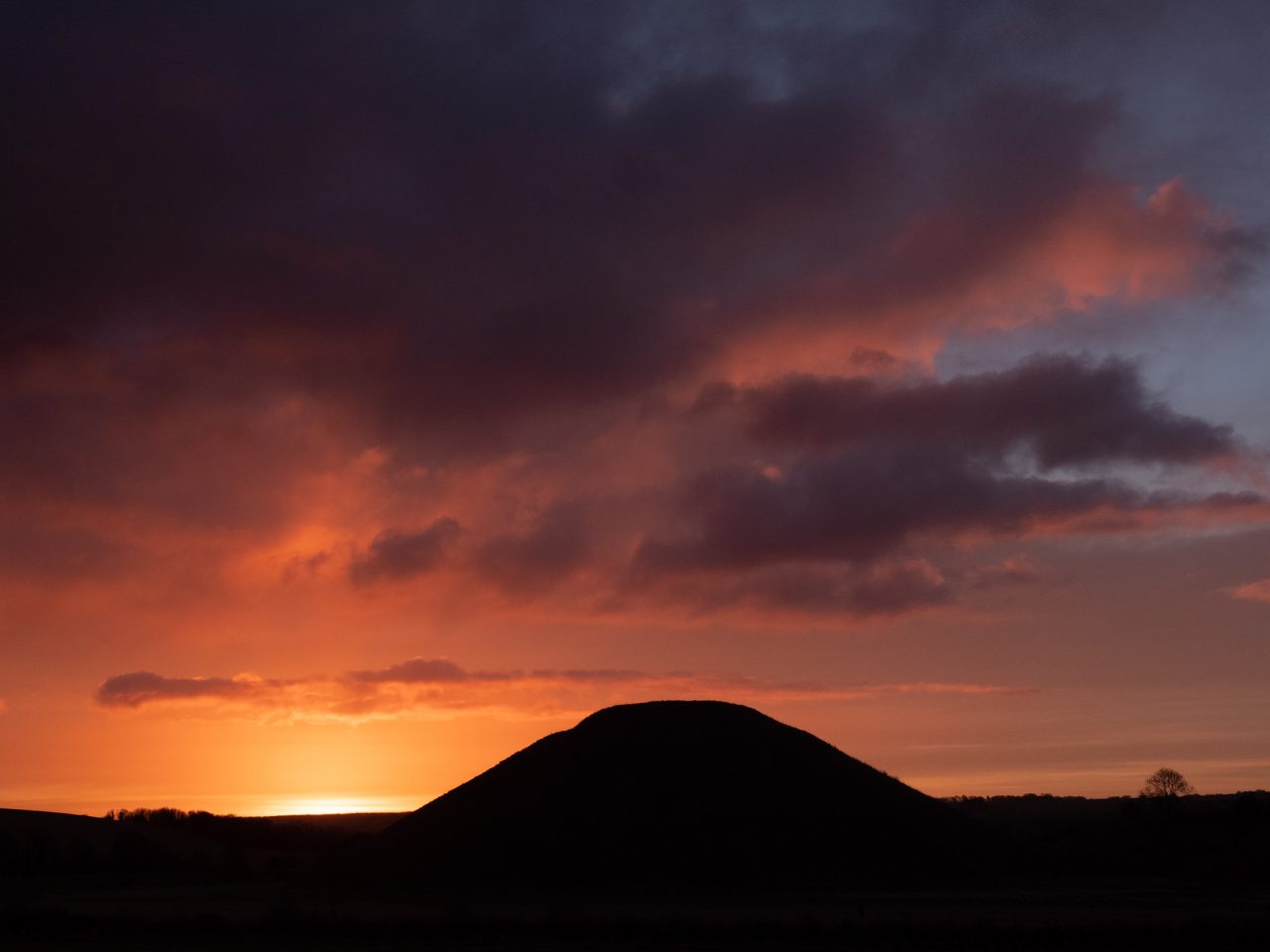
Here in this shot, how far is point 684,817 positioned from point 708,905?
16778mm

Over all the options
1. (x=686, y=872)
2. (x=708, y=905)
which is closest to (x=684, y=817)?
(x=686, y=872)

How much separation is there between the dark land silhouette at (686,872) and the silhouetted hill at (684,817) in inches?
5.8

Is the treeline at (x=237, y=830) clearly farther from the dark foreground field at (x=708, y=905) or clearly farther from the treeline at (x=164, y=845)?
the dark foreground field at (x=708, y=905)

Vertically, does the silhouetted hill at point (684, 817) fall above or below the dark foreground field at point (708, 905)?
above

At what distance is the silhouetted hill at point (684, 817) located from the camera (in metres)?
64.9

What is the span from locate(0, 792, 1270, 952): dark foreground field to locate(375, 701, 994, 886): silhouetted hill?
2.60m

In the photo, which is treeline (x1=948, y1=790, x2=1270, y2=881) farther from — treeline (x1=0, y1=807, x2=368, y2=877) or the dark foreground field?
treeline (x1=0, y1=807, x2=368, y2=877)

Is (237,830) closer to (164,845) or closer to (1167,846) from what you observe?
(164,845)

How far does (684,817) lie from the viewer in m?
69.0

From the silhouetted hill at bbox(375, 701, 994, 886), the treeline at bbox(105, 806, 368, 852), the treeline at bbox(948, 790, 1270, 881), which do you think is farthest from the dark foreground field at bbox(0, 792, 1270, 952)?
the treeline at bbox(105, 806, 368, 852)

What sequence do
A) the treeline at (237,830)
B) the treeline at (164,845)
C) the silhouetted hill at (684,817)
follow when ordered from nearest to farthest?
the silhouetted hill at (684,817) → the treeline at (164,845) → the treeline at (237,830)

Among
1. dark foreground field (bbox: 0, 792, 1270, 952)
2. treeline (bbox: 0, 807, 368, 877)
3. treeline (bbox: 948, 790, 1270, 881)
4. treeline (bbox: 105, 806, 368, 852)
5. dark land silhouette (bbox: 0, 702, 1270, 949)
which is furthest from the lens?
treeline (bbox: 105, 806, 368, 852)

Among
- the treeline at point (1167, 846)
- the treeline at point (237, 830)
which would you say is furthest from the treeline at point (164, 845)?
the treeline at point (1167, 846)

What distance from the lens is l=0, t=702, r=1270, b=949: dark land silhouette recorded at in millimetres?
40219
